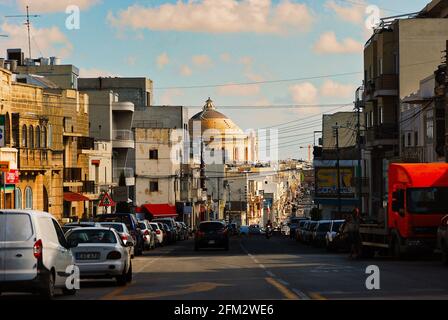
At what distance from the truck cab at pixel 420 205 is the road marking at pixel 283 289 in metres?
11.5

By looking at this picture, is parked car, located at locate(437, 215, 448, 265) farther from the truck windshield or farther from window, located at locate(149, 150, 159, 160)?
window, located at locate(149, 150, 159, 160)

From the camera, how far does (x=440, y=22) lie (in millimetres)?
69312

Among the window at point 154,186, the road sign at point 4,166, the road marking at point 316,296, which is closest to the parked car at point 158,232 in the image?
the road sign at point 4,166

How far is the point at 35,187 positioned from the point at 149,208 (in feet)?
139

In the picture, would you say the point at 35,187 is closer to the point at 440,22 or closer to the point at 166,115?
the point at 440,22

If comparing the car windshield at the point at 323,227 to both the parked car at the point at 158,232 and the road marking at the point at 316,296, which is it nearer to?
the parked car at the point at 158,232

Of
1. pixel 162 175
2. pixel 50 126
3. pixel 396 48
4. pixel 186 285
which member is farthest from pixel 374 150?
pixel 186 285

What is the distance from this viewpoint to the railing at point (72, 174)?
233ft

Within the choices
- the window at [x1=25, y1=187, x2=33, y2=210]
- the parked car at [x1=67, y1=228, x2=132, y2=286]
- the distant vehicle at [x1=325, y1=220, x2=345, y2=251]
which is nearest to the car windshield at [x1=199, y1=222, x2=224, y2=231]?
the distant vehicle at [x1=325, y1=220, x2=345, y2=251]

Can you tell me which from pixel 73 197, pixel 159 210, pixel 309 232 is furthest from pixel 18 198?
pixel 159 210

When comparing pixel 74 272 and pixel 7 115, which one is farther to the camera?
pixel 7 115

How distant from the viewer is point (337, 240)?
161 ft

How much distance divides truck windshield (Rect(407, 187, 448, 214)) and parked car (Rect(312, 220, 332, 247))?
19479 millimetres

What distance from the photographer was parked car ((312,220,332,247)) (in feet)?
187
